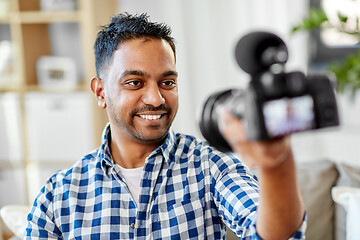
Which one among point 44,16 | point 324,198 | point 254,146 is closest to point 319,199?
point 324,198

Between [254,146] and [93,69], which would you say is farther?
[93,69]

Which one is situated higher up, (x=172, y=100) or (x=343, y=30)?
(x=343, y=30)

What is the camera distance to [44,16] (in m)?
2.54

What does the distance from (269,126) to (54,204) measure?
70 centimetres

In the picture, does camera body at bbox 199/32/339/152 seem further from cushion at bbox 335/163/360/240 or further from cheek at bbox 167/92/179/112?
cushion at bbox 335/163/360/240

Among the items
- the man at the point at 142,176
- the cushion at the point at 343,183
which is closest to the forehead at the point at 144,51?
the man at the point at 142,176

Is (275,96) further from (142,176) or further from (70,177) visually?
(70,177)

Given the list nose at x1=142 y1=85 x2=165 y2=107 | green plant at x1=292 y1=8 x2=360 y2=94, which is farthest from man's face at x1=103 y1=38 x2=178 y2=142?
green plant at x1=292 y1=8 x2=360 y2=94

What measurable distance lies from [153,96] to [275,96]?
1.59 feet

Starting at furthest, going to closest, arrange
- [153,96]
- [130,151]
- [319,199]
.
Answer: [319,199] → [130,151] → [153,96]

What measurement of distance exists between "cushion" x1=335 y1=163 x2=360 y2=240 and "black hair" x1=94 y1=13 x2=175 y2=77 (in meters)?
0.78

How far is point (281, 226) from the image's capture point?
2.50 ft

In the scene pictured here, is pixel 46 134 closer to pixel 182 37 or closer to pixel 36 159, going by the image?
pixel 36 159

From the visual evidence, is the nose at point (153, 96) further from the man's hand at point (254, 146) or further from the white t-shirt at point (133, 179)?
the man's hand at point (254, 146)
